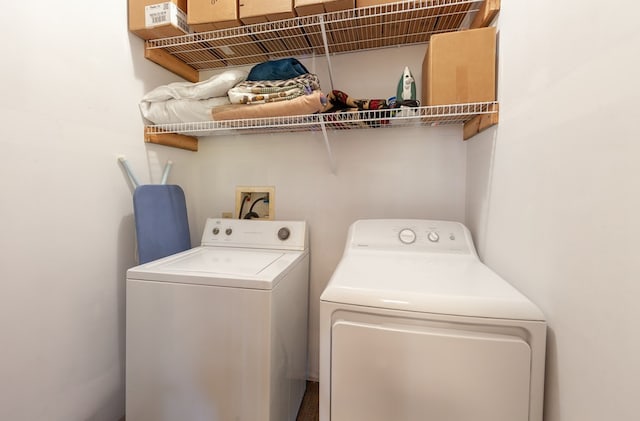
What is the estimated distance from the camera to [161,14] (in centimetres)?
129

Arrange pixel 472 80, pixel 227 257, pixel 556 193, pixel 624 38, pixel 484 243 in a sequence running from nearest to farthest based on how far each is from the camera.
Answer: pixel 624 38, pixel 556 193, pixel 472 80, pixel 484 243, pixel 227 257

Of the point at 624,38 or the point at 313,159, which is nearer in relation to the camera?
the point at 624,38

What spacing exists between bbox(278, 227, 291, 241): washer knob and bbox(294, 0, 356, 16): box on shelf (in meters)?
1.08

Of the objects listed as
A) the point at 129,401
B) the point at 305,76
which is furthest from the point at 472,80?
the point at 129,401

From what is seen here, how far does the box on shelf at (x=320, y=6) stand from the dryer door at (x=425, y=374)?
4.22 feet

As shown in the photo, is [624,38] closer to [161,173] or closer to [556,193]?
[556,193]

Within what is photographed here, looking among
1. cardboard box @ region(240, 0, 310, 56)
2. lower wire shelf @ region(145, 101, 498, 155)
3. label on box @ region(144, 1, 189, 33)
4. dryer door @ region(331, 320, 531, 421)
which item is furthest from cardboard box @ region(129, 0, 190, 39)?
dryer door @ region(331, 320, 531, 421)

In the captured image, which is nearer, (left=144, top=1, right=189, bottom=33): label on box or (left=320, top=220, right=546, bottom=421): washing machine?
(left=320, top=220, right=546, bottom=421): washing machine

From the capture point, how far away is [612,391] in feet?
1.74

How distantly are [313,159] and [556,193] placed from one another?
119cm

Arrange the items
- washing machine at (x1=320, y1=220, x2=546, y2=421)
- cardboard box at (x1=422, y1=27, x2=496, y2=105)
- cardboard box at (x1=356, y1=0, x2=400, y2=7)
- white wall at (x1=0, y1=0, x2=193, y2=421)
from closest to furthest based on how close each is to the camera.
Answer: washing machine at (x1=320, y1=220, x2=546, y2=421) < white wall at (x1=0, y1=0, x2=193, y2=421) < cardboard box at (x1=422, y1=27, x2=496, y2=105) < cardboard box at (x1=356, y1=0, x2=400, y2=7)

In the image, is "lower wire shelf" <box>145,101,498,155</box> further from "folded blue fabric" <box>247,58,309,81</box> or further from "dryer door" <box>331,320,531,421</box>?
"dryer door" <box>331,320,531,421</box>

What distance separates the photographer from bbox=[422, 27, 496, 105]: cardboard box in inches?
42.0

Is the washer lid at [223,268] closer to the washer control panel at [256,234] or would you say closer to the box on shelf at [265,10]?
the washer control panel at [256,234]
